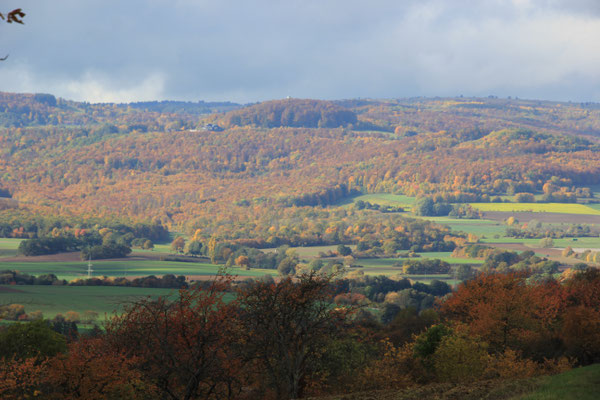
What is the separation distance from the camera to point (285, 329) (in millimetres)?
29266

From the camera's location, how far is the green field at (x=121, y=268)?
5733 inches

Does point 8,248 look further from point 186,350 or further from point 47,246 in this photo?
point 186,350

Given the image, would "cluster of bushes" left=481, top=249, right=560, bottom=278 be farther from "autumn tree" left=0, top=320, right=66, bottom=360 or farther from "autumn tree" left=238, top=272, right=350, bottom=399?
"autumn tree" left=238, top=272, right=350, bottom=399

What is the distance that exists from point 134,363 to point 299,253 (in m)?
171

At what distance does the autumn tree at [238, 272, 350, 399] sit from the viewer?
94.3 ft

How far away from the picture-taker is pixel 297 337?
29.0 metres

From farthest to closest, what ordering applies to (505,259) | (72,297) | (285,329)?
(505,259) < (72,297) < (285,329)

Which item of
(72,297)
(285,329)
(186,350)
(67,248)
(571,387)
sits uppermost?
(571,387)

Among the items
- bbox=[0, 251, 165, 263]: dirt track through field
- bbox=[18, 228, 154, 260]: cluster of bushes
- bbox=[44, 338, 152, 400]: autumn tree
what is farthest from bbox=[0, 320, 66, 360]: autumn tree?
bbox=[18, 228, 154, 260]: cluster of bushes

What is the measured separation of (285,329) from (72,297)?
8123cm

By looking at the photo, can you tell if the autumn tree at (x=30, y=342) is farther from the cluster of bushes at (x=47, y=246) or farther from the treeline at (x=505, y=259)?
the cluster of bushes at (x=47, y=246)

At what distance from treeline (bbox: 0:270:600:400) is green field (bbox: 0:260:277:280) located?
99.0 metres

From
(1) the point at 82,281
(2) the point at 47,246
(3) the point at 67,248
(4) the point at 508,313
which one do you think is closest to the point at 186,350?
(4) the point at 508,313

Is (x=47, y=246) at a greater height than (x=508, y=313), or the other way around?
(x=508, y=313)
